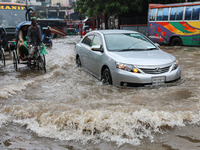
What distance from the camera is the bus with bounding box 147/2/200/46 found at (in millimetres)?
14625

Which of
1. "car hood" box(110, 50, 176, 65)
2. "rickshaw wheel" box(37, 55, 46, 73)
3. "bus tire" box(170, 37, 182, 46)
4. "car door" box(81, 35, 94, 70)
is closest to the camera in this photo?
"car hood" box(110, 50, 176, 65)

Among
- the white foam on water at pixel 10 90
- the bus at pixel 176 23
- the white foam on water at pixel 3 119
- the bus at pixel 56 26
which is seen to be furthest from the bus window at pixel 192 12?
the bus at pixel 56 26

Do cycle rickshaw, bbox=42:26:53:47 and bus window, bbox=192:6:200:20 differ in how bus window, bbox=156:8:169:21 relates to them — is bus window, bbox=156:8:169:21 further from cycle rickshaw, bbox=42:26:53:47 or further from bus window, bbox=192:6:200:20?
cycle rickshaw, bbox=42:26:53:47

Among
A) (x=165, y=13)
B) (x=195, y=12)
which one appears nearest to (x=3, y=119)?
(x=195, y=12)

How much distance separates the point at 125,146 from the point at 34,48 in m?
6.45

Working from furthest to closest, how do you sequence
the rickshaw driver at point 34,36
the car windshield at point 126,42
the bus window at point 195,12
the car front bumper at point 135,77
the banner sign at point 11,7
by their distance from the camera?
the banner sign at point 11,7
the bus window at point 195,12
the rickshaw driver at point 34,36
the car windshield at point 126,42
the car front bumper at point 135,77

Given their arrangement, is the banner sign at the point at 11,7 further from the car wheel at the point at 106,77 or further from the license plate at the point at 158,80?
the license plate at the point at 158,80

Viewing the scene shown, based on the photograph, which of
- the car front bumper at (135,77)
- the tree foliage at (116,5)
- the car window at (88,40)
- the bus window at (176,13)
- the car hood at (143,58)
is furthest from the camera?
the tree foliage at (116,5)

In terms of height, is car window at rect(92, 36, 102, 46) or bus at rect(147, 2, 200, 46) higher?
bus at rect(147, 2, 200, 46)

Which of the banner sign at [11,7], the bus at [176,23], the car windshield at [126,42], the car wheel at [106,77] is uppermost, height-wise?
the banner sign at [11,7]

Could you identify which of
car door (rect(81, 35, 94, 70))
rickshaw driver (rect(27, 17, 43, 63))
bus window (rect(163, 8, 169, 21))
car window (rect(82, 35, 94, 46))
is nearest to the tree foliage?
bus window (rect(163, 8, 169, 21))

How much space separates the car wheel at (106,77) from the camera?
19.6ft

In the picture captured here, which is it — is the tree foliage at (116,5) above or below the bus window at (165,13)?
above

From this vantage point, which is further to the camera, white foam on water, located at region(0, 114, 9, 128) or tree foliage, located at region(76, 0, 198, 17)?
tree foliage, located at region(76, 0, 198, 17)
